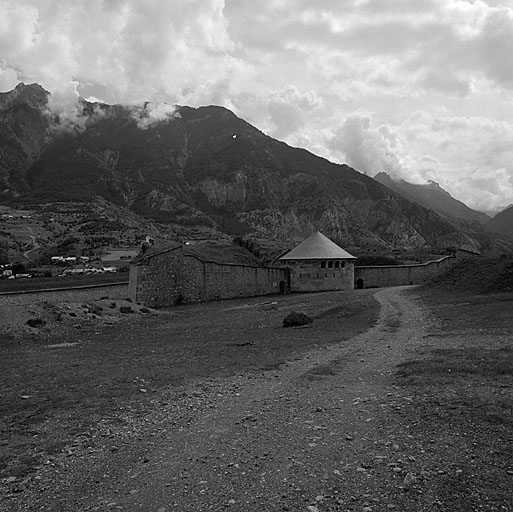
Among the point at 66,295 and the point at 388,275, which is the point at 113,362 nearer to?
the point at 66,295

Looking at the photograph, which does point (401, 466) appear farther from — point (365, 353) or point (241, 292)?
point (241, 292)

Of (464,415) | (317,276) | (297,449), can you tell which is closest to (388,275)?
(317,276)

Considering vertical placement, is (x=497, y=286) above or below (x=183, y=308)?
above

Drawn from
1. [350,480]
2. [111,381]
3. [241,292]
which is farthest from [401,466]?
[241,292]

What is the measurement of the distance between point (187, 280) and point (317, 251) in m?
18.0

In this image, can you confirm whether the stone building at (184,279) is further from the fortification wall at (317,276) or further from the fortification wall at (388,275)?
the fortification wall at (388,275)

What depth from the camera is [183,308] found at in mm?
35281

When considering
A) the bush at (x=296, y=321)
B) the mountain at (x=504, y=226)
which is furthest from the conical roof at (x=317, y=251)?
the mountain at (x=504, y=226)

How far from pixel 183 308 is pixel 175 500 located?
30442 millimetres

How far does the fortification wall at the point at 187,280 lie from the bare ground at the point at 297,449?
2579 centimetres

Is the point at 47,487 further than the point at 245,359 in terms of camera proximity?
No

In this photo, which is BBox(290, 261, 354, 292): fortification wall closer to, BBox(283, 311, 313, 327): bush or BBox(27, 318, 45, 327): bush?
BBox(283, 311, 313, 327): bush

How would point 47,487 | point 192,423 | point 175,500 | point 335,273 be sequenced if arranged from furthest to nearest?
point 335,273, point 192,423, point 47,487, point 175,500

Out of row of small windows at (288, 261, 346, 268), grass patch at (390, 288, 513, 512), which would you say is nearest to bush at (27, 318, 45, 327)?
grass patch at (390, 288, 513, 512)
